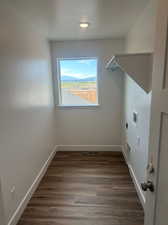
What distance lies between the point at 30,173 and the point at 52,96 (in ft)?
5.67

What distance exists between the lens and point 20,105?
2113 millimetres

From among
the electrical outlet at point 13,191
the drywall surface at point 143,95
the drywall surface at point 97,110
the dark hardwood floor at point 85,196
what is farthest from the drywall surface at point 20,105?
the drywall surface at point 143,95

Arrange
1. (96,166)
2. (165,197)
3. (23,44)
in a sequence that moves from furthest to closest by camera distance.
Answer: (96,166)
(23,44)
(165,197)

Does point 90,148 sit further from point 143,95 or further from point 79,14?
point 79,14

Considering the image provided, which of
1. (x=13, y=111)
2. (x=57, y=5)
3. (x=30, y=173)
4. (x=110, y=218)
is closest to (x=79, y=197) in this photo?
(x=110, y=218)

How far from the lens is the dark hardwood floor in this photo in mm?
2021

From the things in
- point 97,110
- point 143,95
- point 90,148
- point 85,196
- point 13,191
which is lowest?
point 85,196

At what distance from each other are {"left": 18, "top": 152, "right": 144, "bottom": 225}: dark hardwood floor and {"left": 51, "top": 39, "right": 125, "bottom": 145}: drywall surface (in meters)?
0.59

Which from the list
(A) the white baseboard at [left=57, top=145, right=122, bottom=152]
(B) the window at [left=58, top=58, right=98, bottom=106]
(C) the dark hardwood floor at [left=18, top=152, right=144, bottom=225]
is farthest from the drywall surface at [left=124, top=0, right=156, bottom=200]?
(A) the white baseboard at [left=57, top=145, right=122, bottom=152]

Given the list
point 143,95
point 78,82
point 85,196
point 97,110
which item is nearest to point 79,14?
point 143,95

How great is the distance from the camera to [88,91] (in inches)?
149

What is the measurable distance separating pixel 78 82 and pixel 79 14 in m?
1.76

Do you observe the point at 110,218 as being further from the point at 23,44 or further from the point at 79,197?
the point at 23,44

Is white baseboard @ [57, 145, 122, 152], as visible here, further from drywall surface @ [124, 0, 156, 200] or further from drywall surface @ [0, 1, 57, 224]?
drywall surface @ [124, 0, 156, 200]
